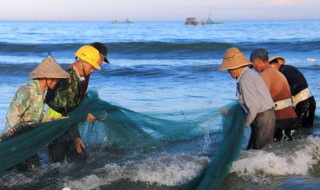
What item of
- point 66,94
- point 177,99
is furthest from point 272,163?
point 177,99

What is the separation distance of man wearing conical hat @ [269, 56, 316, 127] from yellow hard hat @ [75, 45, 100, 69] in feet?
11.3

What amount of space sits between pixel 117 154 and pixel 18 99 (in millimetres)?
1618

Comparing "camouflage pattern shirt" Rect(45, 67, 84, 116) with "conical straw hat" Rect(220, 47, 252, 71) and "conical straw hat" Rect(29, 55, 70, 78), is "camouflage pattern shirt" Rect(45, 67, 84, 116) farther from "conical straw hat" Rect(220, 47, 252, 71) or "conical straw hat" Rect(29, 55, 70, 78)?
"conical straw hat" Rect(220, 47, 252, 71)

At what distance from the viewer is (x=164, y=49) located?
1128 inches

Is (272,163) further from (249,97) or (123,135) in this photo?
(123,135)

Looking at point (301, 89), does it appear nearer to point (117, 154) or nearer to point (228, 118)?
point (228, 118)

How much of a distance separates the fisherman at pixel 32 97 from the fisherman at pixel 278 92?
104 inches

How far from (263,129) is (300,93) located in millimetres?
2527

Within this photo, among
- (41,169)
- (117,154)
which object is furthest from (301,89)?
(41,169)

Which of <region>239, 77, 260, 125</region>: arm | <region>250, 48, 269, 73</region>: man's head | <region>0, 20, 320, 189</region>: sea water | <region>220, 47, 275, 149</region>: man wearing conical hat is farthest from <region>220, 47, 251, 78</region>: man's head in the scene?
<region>0, 20, 320, 189</region>: sea water

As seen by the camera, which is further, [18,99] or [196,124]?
[196,124]

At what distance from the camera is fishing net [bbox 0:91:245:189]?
4.88 m

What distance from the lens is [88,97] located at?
18.7 feet

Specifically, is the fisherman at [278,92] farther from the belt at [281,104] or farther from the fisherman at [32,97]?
the fisherman at [32,97]
